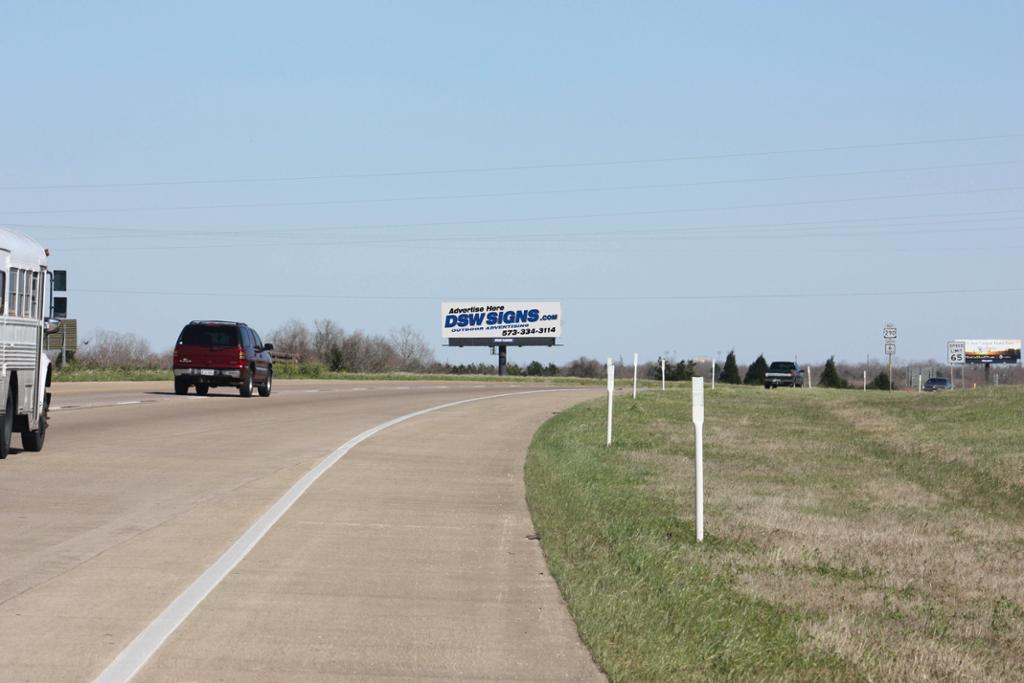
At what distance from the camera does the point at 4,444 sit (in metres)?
18.2

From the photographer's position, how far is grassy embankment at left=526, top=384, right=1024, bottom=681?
879cm

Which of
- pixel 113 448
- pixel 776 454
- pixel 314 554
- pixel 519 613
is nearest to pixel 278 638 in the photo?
pixel 519 613

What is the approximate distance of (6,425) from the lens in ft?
59.5

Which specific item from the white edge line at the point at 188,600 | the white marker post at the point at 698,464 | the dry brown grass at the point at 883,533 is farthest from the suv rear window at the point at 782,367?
the white marker post at the point at 698,464

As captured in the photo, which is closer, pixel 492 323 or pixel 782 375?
pixel 782 375

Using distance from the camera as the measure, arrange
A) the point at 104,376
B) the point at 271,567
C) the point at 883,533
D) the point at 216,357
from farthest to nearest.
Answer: the point at 104,376, the point at 216,357, the point at 883,533, the point at 271,567

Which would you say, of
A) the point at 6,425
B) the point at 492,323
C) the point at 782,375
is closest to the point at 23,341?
the point at 6,425

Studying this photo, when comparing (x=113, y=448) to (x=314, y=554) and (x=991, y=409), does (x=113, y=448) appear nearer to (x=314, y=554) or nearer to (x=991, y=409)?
(x=314, y=554)

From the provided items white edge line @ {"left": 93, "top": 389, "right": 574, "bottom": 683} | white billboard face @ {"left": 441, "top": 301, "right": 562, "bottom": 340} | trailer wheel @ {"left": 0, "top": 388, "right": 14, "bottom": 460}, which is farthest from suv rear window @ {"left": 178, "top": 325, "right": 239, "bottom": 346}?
white billboard face @ {"left": 441, "top": 301, "right": 562, "bottom": 340}

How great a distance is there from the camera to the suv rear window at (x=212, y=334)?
39.1 metres

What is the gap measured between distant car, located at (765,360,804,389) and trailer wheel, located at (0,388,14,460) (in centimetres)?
6658

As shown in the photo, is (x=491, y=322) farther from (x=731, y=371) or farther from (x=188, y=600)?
(x=188, y=600)

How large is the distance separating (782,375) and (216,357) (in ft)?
160

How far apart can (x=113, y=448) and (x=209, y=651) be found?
1371cm
